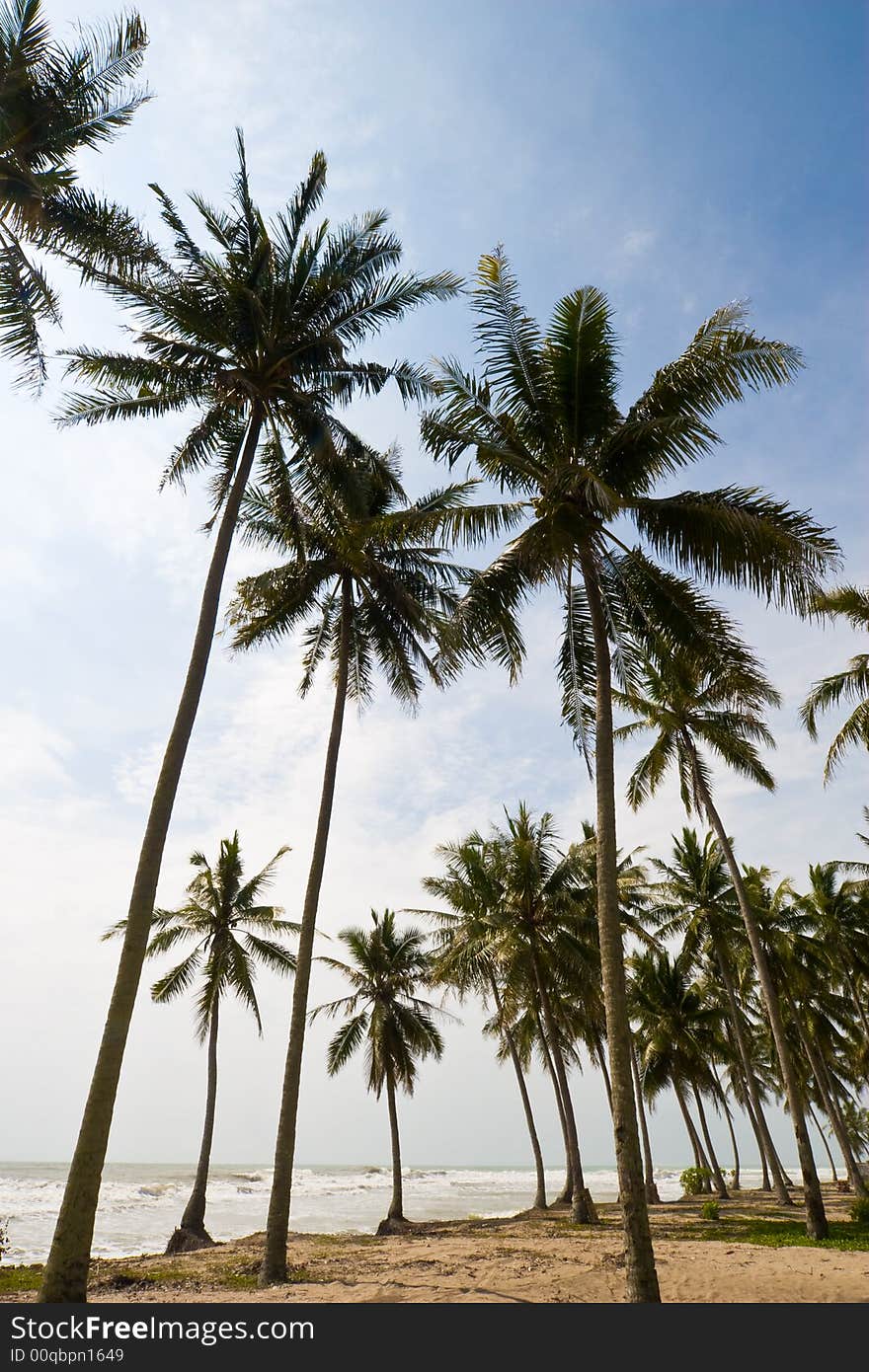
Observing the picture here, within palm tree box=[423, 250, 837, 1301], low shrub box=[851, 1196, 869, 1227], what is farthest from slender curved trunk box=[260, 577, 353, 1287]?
low shrub box=[851, 1196, 869, 1227]

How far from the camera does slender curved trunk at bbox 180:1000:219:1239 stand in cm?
2025

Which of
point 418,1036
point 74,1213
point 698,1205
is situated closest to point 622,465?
point 74,1213

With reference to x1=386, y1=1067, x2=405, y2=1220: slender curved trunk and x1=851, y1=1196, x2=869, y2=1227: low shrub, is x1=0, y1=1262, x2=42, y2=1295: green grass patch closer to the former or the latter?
x1=386, y1=1067, x2=405, y2=1220: slender curved trunk

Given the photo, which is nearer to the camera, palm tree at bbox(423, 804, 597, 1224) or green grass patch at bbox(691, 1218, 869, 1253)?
green grass patch at bbox(691, 1218, 869, 1253)

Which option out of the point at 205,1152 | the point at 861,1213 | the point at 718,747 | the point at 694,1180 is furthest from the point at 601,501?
the point at 694,1180

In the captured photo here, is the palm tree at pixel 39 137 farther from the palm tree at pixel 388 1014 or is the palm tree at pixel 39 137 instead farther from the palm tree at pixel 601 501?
the palm tree at pixel 388 1014

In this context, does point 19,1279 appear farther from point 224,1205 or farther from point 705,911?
point 224,1205

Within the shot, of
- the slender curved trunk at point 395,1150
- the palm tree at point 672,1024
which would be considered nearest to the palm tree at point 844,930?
the palm tree at point 672,1024

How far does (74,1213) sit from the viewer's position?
763 cm

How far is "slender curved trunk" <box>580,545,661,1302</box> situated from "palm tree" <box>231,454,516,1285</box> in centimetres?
319

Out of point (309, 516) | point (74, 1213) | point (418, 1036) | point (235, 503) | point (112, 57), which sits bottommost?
point (74, 1213)

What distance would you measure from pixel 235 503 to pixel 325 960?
19008 millimetres

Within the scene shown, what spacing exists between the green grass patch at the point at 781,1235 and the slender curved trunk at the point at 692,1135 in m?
13.7
